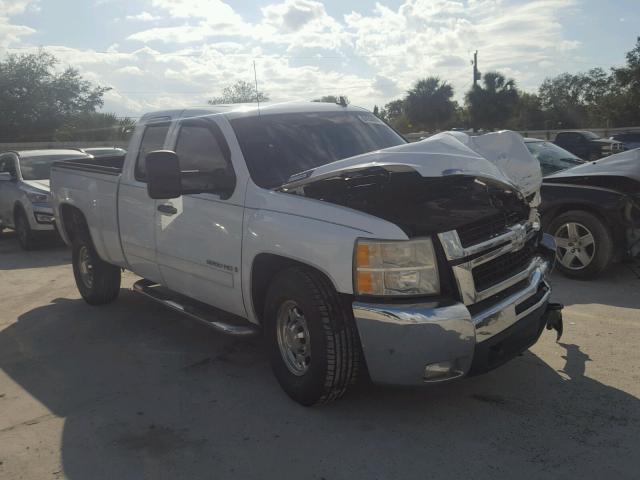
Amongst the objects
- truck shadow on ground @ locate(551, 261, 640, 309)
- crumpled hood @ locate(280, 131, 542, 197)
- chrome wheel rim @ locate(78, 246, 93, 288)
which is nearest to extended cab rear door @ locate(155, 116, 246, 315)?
crumpled hood @ locate(280, 131, 542, 197)

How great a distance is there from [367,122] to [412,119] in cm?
5251

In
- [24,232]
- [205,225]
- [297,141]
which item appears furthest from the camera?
[24,232]

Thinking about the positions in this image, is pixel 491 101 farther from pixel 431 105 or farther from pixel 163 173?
pixel 163 173

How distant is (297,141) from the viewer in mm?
4516

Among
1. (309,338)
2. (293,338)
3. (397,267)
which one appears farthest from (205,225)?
(397,267)

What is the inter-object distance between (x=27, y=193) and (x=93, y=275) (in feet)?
16.5

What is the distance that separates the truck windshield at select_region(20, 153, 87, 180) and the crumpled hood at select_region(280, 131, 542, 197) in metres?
8.65

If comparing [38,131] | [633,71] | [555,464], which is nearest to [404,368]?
[555,464]

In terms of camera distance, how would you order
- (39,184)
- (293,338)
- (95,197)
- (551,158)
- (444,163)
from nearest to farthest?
(444,163) → (293,338) → (95,197) → (551,158) → (39,184)

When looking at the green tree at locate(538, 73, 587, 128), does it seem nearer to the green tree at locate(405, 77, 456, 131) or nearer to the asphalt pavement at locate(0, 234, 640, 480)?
the green tree at locate(405, 77, 456, 131)

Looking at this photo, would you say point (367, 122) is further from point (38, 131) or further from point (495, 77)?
point (495, 77)

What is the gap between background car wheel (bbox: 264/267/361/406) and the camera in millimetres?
3436

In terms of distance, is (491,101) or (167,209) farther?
(491,101)

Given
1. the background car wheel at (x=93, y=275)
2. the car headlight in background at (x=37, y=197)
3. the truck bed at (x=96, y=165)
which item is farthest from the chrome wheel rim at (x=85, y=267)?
the car headlight in background at (x=37, y=197)
